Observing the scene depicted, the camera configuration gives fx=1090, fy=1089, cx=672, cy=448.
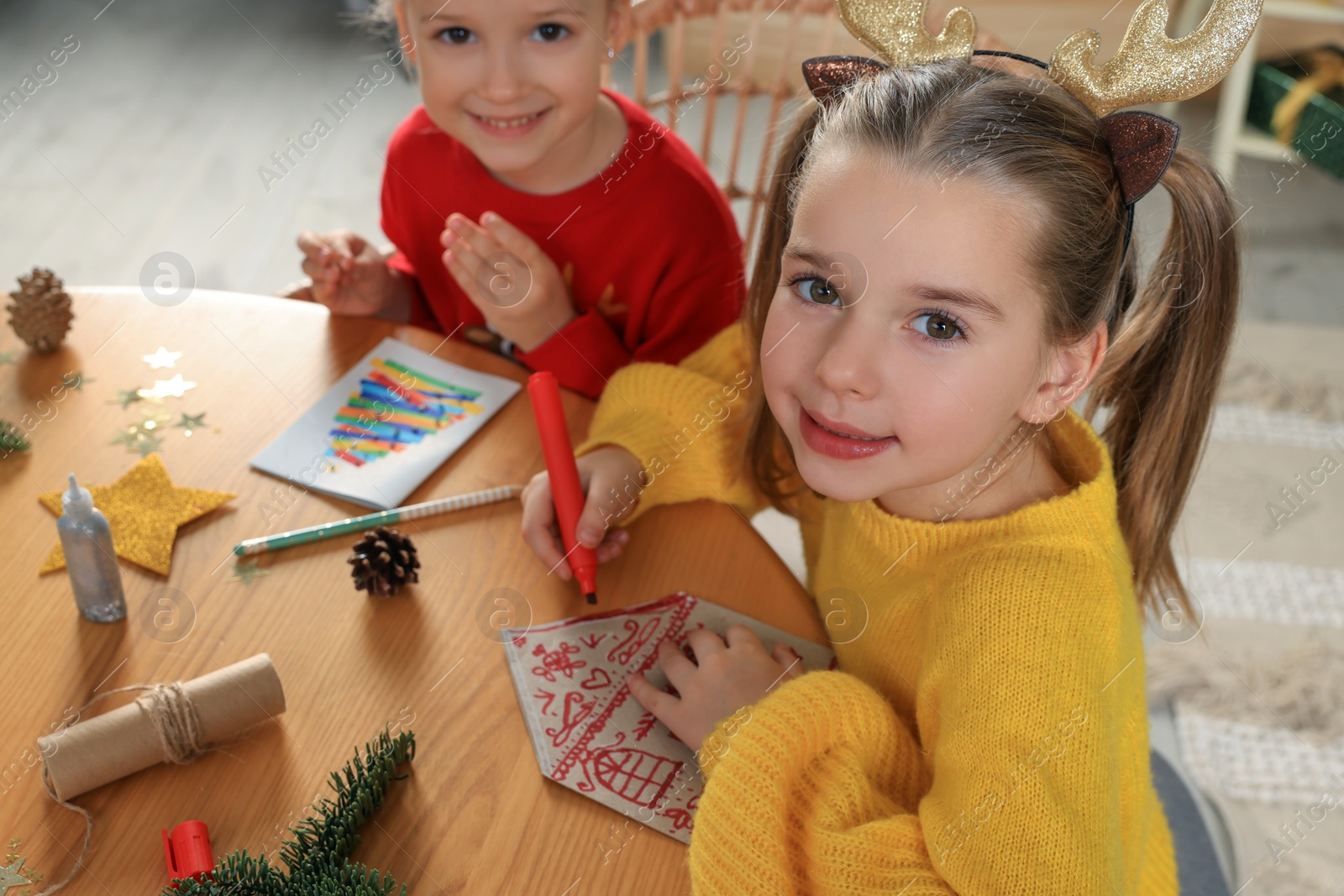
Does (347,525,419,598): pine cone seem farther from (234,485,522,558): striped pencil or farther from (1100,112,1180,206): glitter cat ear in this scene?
(1100,112,1180,206): glitter cat ear

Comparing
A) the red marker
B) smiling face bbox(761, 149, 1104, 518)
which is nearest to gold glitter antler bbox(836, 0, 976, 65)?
smiling face bbox(761, 149, 1104, 518)

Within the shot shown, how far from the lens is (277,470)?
948 mm

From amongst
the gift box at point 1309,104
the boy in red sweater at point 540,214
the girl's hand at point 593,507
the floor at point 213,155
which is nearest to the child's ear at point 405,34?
the boy in red sweater at point 540,214

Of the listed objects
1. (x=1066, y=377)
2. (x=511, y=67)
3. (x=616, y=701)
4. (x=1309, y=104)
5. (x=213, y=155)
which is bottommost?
(x=1309, y=104)

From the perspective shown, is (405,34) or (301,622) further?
(405,34)

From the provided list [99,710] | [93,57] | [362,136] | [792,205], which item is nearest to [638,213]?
[792,205]

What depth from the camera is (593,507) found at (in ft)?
2.85

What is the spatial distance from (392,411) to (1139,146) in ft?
2.18

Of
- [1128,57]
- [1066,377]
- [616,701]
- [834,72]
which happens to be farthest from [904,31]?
[616,701]

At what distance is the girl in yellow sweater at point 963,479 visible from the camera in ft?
2.24

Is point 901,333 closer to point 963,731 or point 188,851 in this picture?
point 963,731

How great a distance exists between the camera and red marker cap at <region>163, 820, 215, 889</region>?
2.18 feet

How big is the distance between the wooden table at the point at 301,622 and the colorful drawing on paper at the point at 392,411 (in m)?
0.04

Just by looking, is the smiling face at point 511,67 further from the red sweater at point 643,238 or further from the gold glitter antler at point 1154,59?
the gold glitter antler at point 1154,59
